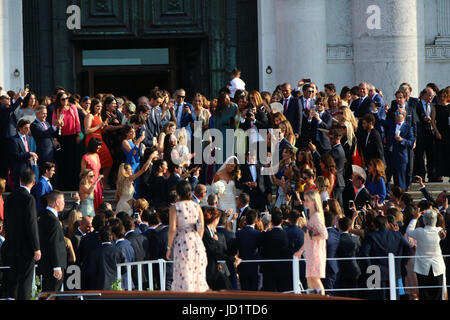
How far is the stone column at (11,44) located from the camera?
22.0 metres

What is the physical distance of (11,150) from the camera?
56.8 ft

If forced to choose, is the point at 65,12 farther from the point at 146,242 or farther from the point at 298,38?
the point at 146,242

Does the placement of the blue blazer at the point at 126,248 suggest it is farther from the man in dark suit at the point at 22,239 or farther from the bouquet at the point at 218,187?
the bouquet at the point at 218,187

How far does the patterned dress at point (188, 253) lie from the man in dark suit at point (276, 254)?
1755 millimetres

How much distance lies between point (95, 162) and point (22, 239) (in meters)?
5.06

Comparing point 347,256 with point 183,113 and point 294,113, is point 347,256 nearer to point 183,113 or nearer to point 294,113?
point 294,113

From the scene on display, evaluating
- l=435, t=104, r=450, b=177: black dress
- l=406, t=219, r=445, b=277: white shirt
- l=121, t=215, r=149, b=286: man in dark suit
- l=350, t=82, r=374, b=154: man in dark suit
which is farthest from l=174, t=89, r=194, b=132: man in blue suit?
l=406, t=219, r=445, b=277: white shirt

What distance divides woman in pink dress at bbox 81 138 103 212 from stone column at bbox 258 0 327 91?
664 cm

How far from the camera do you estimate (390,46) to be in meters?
22.5

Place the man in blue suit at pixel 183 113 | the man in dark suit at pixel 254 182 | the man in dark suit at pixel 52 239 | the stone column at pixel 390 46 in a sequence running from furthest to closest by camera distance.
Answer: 1. the stone column at pixel 390 46
2. the man in blue suit at pixel 183 113
3. the man in dark suit at pixel 254 182
4. the man in dark suit at pixel 52 239

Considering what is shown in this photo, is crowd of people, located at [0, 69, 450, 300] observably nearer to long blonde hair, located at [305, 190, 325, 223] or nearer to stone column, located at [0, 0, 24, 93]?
long blonde hair, located at [305, 190, 325, 223]

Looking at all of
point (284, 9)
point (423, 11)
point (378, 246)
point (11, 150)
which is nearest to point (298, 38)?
point (284, 9)

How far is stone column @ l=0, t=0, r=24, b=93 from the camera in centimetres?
2203

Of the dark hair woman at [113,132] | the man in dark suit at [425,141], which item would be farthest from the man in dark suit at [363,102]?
the dark hair woman at [113,132]
